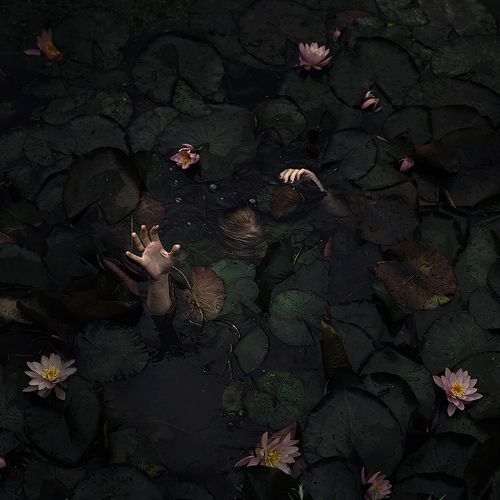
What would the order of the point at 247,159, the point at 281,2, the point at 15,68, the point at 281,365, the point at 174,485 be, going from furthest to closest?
the point at 281,2, the point at 15,68, the point at 247,159, the point at 281,365, the point at 174,485

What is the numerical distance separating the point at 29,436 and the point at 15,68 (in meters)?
2.50

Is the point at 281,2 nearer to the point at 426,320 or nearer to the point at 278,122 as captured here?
the point at 278,122

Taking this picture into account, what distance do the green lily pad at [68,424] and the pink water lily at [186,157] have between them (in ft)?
4.57

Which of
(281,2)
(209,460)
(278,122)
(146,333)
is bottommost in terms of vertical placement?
(209,460)

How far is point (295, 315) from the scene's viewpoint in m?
3.19

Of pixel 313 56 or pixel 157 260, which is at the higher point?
pixel 313 56

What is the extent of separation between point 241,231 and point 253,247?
121mm

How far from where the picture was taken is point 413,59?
13.5 feet

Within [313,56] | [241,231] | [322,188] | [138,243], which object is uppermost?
[313,56]

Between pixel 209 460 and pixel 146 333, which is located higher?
pixel 146 333

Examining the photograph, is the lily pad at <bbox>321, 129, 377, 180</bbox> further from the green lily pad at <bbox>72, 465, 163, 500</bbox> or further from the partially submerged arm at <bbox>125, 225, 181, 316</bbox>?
the green lily pad at <bbox>72, 465, 163, 500</bbox>

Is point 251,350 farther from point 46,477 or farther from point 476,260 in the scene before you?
point 476,260

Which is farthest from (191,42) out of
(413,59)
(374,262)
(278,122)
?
(374,262)

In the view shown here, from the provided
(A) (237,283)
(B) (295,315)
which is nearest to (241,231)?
(A) (237,283)
